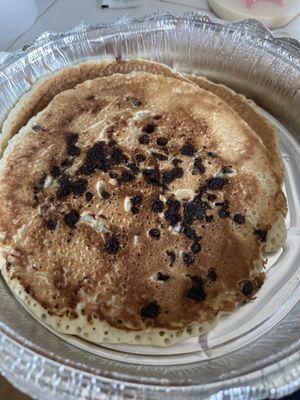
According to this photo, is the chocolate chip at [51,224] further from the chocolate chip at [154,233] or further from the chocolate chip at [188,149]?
the chocolate chip at [188,149]

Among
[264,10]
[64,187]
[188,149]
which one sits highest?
[264,10]

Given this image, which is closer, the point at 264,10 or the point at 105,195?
the point at 105,195

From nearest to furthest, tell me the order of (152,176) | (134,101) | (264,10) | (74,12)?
1. (152,176)
2. (134,101)
3. (264,10)
4. (74,12)

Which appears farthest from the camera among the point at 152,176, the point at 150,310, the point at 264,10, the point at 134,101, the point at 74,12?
the point at 74,12

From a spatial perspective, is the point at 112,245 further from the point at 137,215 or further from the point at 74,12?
the point at 74,12

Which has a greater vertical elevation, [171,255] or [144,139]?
[144,139]

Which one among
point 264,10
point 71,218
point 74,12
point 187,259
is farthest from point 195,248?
point 74,12

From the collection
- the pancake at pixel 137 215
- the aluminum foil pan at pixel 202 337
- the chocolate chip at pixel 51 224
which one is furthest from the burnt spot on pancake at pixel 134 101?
the chocolate chip at pixel 51 224

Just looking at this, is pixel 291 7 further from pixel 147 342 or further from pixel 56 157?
pixel 147 342
